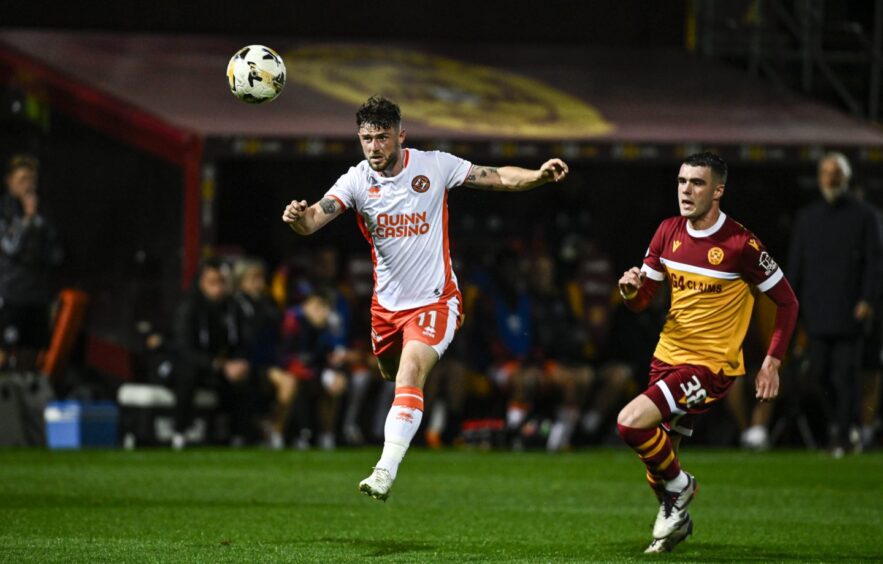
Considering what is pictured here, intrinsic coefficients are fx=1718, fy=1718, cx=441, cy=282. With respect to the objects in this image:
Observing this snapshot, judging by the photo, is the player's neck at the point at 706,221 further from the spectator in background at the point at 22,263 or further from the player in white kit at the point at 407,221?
the spectator in background at the point at 22,263

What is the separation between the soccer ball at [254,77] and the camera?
980 cm

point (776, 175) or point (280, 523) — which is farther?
point (776, 175)

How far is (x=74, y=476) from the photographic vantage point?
12.7 m

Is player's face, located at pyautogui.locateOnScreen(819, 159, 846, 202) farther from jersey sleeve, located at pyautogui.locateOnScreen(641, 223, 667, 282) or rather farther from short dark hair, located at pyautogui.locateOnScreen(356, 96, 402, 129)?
short dark hair, located at pyautogui.locateOnScreen(356, 96, 402, 129)

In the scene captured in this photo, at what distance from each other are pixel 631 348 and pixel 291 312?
3.63 meters

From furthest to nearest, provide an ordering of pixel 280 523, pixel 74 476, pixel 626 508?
pixel 74 476, pixel 626 508, pixel 280 523

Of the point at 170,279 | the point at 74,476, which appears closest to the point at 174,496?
the point at 74,476

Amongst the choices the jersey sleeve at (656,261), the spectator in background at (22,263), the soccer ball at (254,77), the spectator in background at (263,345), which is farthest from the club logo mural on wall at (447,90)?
the jersey sleeve at (656,261)

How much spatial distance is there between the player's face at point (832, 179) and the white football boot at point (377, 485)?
7.87 meters

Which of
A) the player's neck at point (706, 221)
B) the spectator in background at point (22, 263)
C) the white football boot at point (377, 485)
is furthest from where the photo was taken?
the spectator in background at point (22, 263)

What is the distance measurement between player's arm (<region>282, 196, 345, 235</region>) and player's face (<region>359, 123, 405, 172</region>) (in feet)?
1.03

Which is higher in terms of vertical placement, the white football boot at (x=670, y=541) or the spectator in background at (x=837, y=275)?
the white football boot at (x=670, y=541)

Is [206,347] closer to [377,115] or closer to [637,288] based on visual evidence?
[377,115]

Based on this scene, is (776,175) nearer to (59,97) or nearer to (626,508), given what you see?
(59,97)
